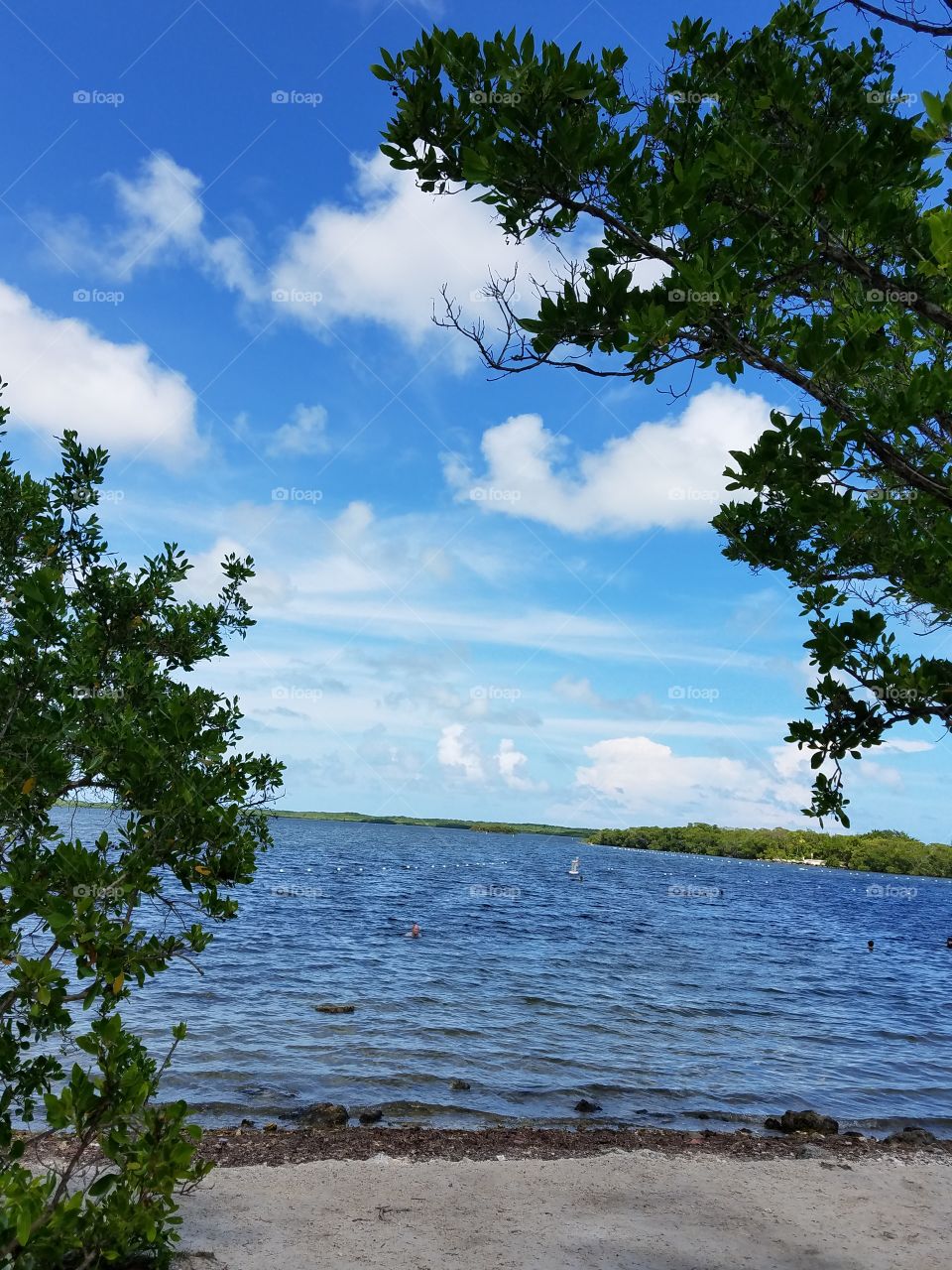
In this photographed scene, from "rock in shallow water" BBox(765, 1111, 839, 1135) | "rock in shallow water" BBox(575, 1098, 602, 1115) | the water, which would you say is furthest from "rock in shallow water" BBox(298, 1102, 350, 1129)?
"rock in shallow water" BBox(765, 1111, 839, 1135)

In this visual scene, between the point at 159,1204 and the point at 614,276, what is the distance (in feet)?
22.3

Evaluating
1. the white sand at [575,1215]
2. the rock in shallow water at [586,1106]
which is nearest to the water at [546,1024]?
the rock in shallow water at [586,1106]

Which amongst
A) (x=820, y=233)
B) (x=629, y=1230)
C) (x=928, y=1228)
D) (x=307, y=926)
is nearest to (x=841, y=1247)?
(x=928, y=1228)

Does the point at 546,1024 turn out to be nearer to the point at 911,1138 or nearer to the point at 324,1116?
the point at 911,1138

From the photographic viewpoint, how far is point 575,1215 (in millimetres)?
10195

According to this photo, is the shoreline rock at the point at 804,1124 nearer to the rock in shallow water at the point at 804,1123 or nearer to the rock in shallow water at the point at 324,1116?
the rock in shallow water at the point at 804,1123

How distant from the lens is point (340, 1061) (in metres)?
18.2

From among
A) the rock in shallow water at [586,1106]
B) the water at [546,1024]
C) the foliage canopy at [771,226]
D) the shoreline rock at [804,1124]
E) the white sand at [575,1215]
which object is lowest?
the water at [546,1024]

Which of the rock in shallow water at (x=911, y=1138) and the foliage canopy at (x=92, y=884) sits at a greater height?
the foliage canopy at (x=92, y=884)

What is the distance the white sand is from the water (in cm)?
350

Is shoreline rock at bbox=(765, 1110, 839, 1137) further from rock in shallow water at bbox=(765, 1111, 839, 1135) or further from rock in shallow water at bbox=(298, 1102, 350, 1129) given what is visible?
rock in shallow water at bbox=(298, 1102, 350, 1129)

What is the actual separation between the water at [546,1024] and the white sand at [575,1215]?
3.50 meters

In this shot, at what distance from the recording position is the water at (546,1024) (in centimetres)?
1661

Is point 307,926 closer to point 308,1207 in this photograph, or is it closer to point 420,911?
point 420,911
